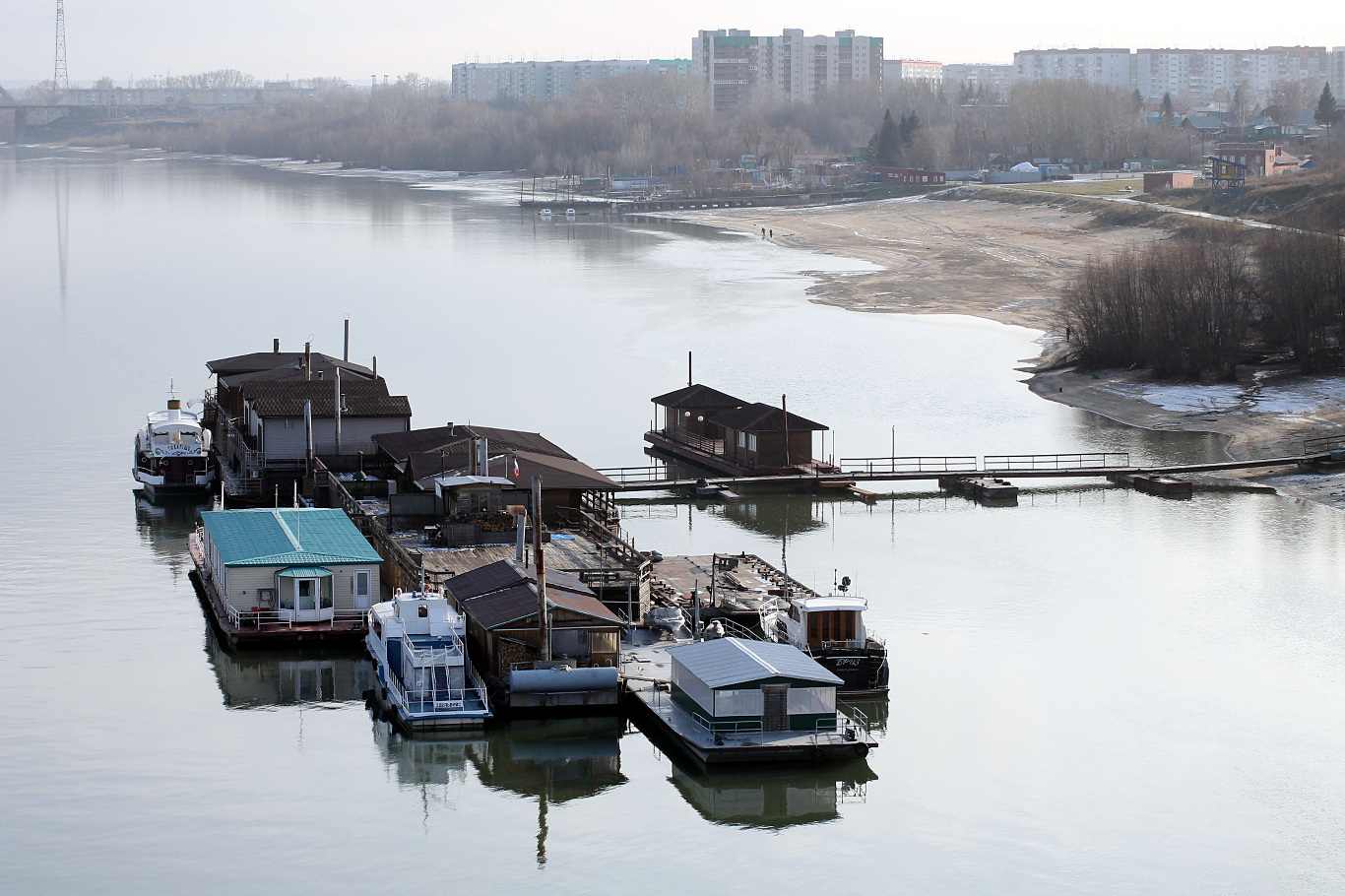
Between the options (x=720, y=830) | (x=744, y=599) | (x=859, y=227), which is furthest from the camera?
(x=859, y=227)

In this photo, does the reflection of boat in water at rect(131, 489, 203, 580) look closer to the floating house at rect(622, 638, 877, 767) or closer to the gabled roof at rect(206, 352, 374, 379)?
the gabled roof at rect(206, 352, 374, 379)

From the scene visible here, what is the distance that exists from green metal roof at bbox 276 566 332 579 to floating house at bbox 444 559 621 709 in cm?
→ 412

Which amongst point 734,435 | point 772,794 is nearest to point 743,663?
point 772,794

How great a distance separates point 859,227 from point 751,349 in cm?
6119

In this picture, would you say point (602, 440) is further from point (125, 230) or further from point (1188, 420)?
point (125, 230)

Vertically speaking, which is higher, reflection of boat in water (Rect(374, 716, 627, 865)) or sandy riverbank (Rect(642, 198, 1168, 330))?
sandy riverbank (Rect(642, 198, 1168, 330))


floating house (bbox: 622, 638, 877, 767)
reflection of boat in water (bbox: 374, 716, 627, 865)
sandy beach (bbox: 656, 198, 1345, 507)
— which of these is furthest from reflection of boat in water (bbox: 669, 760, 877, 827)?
sandy beach (bbox: 656, 198, 1345, 507)

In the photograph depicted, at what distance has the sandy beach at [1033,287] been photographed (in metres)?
53.4

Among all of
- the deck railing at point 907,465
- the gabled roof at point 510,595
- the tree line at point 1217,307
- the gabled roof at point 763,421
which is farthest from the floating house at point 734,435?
the tree line at point 1217,307

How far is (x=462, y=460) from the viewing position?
37.6m

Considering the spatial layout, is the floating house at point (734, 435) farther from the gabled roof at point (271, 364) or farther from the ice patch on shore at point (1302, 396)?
the ice patch on shore at point (1302, 396)

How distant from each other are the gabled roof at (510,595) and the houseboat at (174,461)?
16.1m

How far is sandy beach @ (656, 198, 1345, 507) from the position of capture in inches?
2104

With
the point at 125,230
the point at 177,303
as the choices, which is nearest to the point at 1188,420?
the point at 177,303
